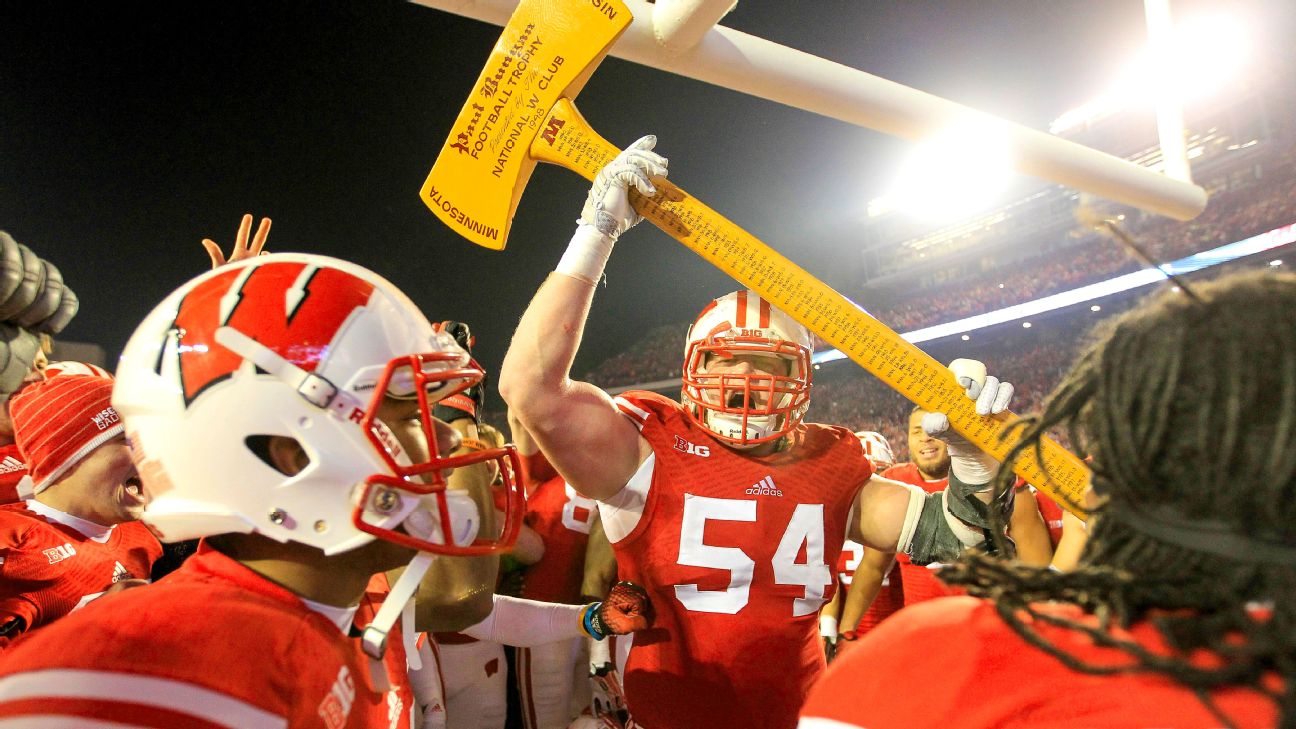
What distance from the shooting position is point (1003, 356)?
11438 mm

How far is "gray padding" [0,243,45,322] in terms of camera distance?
2.68 m

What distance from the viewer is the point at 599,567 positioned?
123 inches

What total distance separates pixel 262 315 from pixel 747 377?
1.25m

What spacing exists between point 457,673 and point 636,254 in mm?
10218

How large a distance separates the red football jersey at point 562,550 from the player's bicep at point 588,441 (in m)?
1.51

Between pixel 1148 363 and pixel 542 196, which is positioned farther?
pixel 542 196

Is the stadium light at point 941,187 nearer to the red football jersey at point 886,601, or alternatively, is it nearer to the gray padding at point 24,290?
the red football jersey at point 886,601

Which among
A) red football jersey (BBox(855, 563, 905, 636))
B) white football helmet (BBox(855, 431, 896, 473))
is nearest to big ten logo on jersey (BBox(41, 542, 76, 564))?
red football jersey (BBox(855, 563, 905, 636))

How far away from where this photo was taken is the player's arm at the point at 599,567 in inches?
122

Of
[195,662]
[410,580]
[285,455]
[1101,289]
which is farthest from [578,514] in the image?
[1101,289]

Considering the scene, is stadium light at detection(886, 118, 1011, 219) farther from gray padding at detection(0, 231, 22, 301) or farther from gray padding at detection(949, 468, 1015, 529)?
gray padding at detection(0, 231, 22, 301)

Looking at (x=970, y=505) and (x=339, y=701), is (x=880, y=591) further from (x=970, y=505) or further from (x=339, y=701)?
(x=339, y=701)

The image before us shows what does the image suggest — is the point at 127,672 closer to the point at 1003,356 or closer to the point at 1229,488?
the point at 1229,488

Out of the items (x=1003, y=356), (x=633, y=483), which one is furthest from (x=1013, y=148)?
(x=1003, y=356)
